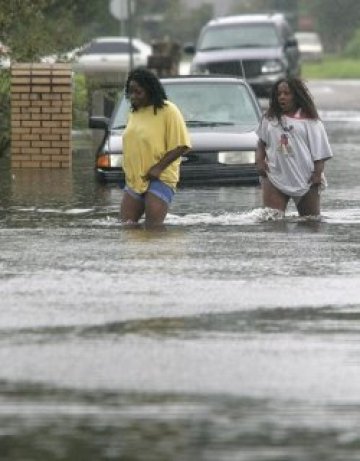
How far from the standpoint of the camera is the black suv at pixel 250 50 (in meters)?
41.1

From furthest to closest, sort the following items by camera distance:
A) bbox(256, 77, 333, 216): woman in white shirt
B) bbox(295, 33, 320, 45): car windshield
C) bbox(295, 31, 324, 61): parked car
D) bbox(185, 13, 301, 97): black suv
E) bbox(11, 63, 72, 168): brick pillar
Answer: bbox(295, 33, 320, 45): car windshield < bbox(295, 31, 324, 61): parked car < bbox(185, 13, 301, 97): black suv < bbox(11, 63, 72, 168): brick pillar < bbox(256, 77, 333, 216): woman in white shirt

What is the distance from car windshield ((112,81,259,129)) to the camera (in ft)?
69.3

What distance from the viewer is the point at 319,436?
24.9ft

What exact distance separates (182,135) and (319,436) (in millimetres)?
8432

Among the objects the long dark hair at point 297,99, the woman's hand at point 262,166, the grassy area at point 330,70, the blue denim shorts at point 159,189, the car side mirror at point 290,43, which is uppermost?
the long dark hair at point 297,99

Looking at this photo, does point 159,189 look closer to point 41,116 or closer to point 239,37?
point 41,116

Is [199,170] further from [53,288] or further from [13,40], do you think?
[53,288]

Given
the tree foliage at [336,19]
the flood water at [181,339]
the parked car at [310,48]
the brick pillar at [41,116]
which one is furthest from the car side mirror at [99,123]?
the parked car at [310,48]

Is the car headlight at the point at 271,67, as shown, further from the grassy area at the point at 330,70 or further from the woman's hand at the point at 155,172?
the woman's hand at the point at 155,172

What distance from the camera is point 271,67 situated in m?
41.4

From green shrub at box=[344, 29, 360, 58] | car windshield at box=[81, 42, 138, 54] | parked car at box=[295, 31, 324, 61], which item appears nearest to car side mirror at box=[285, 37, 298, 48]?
car windshield at box=[81, 42, 138, 54]

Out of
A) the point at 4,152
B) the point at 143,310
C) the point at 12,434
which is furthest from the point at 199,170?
the point at 12,434

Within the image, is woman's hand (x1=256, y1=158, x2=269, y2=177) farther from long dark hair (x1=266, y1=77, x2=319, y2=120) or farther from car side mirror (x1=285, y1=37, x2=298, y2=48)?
car side mirror (x1=285, y1=37, x2=298, y2=48)

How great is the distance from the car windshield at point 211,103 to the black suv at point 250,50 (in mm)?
18330
